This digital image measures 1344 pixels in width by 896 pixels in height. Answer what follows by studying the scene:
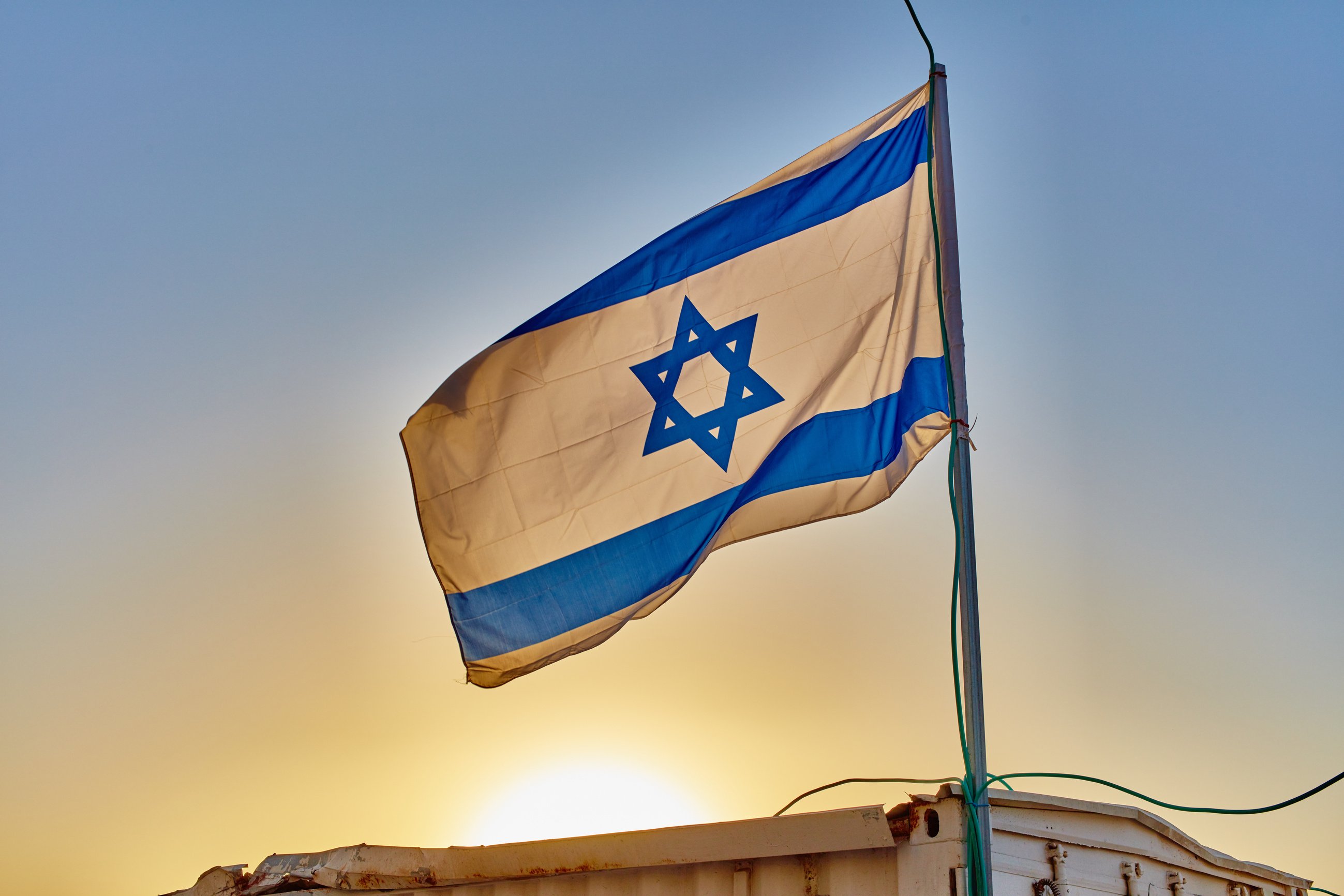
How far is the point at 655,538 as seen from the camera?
5039 millimetres

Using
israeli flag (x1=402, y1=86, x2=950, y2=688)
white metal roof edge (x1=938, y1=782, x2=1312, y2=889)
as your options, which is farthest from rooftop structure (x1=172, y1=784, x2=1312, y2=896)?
israeli flag (x1=402, y1=86, x2=950, y2=688)

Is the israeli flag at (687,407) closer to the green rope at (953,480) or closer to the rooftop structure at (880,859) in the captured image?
the green rope at (953,480)

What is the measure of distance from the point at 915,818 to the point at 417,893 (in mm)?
3794

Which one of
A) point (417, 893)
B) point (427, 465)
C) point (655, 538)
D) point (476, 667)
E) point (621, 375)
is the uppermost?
point (621, 375)

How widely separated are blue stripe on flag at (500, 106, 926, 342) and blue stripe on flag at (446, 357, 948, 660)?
945 mm

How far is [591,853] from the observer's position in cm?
576

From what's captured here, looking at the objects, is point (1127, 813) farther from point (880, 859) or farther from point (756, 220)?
point (756, 220)

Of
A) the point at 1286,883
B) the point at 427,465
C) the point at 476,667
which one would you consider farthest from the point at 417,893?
the point at 1286,883

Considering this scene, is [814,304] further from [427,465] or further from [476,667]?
[476,667]

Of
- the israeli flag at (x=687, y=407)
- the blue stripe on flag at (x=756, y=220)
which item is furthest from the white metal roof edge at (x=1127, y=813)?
the blue stripe on flag at (x=756, y=220)

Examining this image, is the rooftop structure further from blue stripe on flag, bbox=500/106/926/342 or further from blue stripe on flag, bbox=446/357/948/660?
blue stripe on flag, bbox=500/106/926/342

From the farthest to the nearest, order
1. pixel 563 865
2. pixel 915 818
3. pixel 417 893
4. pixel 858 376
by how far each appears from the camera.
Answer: pixel 417 893, pixel 563 865, pixel 858 376, pixel 915 818

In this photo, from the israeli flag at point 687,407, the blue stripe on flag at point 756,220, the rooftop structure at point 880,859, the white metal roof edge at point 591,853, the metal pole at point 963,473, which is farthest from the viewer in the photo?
the blue stripe on flag at point 756,220

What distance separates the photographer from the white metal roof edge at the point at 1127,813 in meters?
4.30
